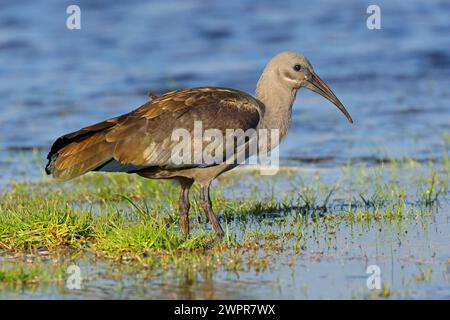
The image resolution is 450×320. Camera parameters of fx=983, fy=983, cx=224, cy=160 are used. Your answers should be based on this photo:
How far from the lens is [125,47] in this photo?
774 inches

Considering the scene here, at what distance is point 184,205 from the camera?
8.43 m

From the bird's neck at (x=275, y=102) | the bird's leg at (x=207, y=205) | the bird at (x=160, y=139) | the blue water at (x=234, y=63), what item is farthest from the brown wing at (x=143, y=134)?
the blue water at (x=234, y=63)

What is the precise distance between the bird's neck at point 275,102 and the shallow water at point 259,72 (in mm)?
1104

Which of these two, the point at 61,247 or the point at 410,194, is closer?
the point at 61,247

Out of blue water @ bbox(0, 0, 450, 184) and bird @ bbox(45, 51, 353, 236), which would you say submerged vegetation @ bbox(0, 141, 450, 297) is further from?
blue water @ bbox(0, 0, 450, 184)

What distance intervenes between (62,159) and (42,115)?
23.3 ft

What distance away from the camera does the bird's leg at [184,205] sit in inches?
327

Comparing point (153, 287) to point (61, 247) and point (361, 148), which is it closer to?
point (61, 247)

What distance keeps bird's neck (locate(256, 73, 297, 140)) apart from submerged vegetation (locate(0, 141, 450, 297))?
33.4 inches

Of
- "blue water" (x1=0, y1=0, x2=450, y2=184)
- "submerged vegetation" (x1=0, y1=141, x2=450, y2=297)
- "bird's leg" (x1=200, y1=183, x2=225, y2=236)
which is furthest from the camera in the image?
"blue water" (x1=0, y1=0, x2=450, y2=184)

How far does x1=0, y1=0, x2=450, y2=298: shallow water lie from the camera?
7090 millimetres

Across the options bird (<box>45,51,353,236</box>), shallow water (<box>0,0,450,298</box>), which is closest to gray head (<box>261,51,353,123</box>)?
bird (<box>45,51,353,236</box>)

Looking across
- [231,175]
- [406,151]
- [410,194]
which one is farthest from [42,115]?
[410,194]
